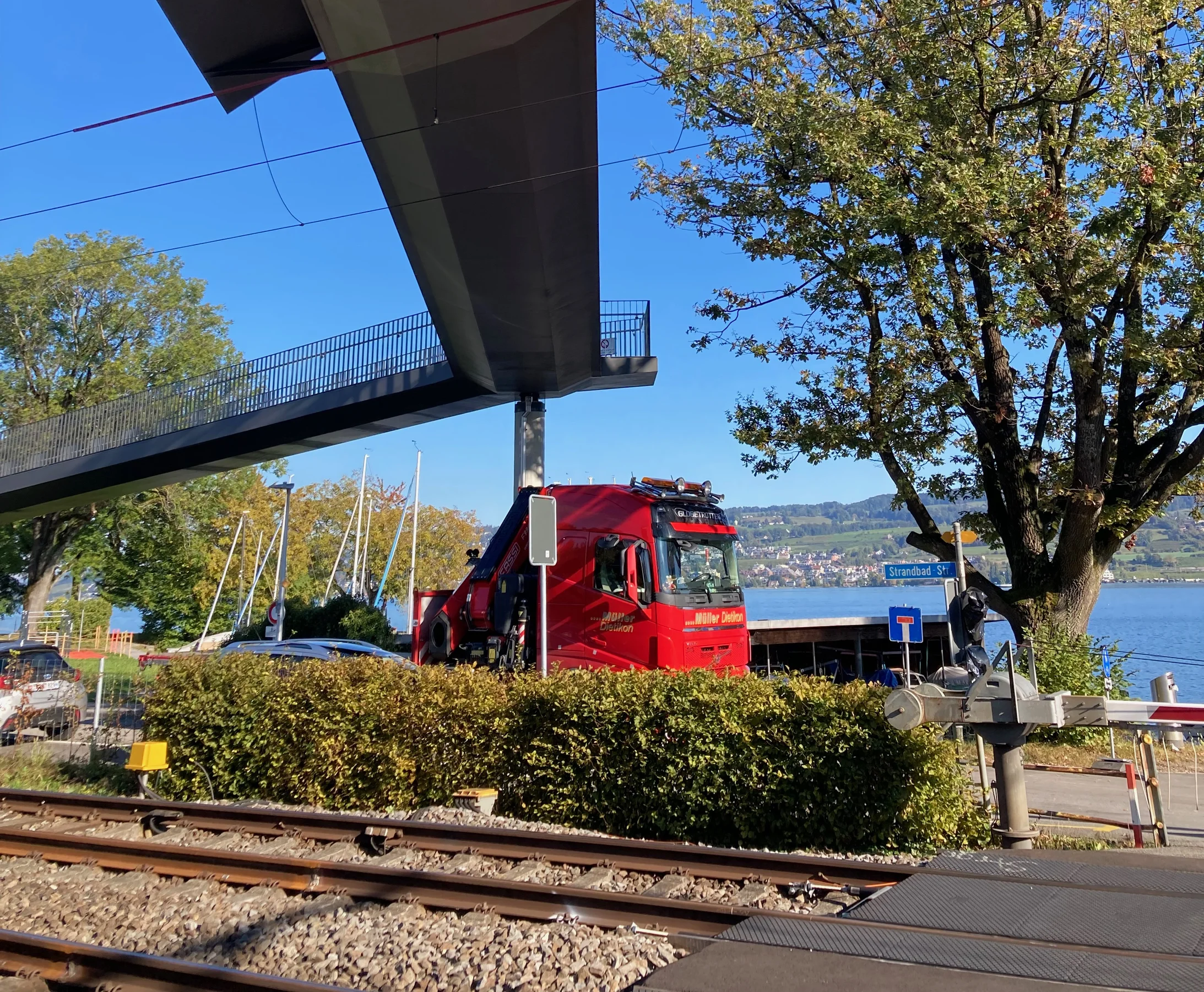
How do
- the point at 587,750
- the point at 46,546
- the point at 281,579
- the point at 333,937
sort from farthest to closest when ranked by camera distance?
the point at 46,546, the point at 281,579, the point at 587,750, the point at 333,937

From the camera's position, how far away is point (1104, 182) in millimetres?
14250

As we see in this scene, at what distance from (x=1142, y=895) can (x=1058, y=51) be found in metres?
13.4

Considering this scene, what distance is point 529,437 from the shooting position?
21719 millimetres

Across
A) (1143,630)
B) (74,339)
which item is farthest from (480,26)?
(1143,630)

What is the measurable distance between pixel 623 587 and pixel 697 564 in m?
1.36

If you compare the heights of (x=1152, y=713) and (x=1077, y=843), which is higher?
(x=1152, y=713)

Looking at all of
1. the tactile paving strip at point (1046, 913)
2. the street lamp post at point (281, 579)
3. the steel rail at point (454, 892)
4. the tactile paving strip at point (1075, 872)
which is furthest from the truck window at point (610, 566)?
the street lamp post at point (281, 579)

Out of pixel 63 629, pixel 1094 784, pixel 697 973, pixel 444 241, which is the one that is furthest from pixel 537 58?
pixel 63 629

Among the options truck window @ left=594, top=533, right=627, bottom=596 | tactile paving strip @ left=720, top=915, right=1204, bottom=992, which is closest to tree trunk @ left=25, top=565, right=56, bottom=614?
truck window @ left=594, top=533, right=627, bottom=596

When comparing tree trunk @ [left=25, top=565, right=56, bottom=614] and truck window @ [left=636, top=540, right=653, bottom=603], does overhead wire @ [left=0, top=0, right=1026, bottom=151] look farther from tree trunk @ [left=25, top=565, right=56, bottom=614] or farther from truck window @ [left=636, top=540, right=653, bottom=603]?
tree trunk @ [left=25, top=565, right=56, bottom=614]

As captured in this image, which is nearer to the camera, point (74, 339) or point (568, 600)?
point (568, 600)

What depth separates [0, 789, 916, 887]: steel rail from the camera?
6613 mm

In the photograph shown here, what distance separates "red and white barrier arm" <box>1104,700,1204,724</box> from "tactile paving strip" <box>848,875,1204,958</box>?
1.70m

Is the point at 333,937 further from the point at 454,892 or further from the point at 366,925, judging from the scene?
the point at 454,892
